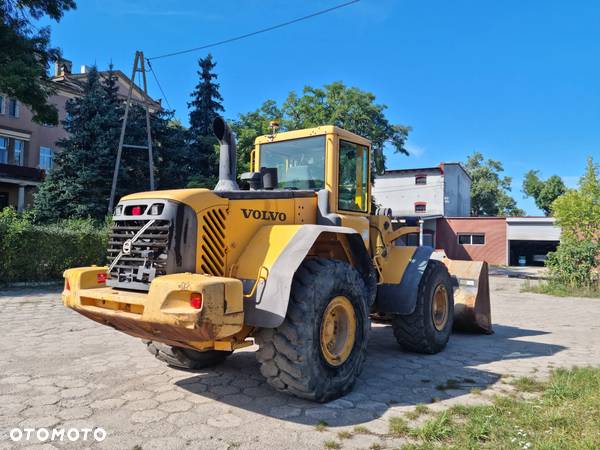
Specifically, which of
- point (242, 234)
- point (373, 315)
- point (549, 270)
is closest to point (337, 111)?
point (549, 270)

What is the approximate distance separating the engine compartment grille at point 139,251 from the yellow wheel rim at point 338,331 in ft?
4.95

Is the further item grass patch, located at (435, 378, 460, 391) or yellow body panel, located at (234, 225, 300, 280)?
grass patch, located at (435, 378, 460, 391)

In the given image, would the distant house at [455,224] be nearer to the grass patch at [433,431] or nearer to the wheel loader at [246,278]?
the wheel loader at [246,278]

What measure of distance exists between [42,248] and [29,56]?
7561 millimetres

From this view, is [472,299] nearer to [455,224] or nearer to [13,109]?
[455,224]

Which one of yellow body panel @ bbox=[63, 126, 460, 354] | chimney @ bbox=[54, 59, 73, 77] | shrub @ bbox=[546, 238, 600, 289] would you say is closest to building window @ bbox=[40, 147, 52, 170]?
chimney @ bbox=[54, 59, 73, 77]

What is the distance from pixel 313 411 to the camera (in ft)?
13.1

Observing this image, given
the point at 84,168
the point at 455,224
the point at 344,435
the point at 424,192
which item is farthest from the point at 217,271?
the point at 424,192

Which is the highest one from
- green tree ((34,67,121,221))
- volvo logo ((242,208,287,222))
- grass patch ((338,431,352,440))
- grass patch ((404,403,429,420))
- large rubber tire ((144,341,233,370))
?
green tree ((34,67,121,221))

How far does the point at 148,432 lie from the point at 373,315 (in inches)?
157

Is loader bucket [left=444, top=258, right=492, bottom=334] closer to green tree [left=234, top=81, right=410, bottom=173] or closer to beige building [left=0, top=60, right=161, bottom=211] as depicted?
green tree [left=234, top=81, right=410, bottom=173]

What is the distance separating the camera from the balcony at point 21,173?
28.5m

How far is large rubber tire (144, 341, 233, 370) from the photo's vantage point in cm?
507

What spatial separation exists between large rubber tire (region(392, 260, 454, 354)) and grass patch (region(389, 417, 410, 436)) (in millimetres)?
2341
